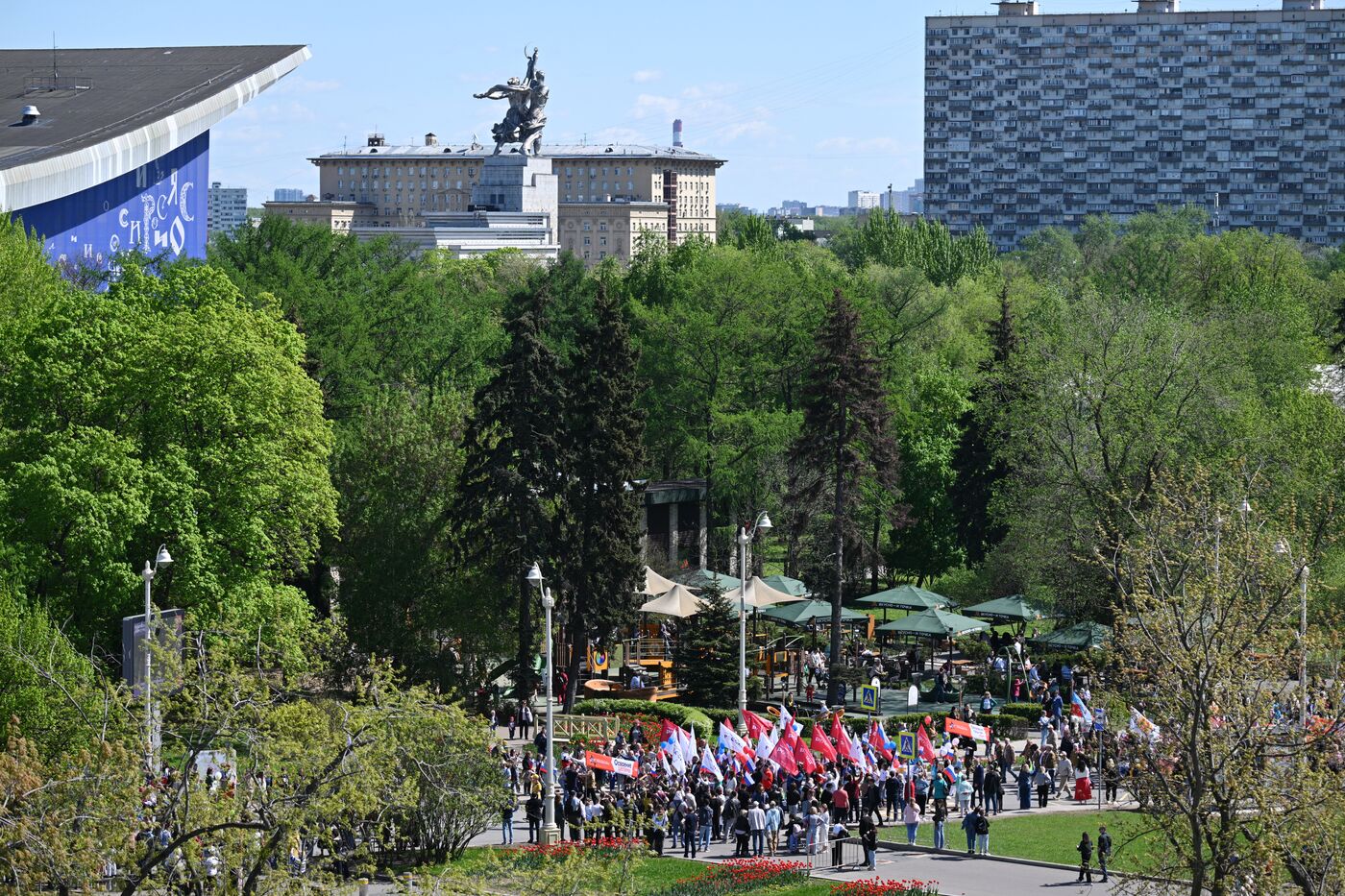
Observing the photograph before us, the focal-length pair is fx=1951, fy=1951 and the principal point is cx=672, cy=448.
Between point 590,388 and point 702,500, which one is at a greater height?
point 590,388

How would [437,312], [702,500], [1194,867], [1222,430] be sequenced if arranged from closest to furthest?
[1194,867] < [1222,430] < [702,500] < [437,312]

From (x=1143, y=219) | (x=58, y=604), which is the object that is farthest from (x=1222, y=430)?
(x=1143, y=219)

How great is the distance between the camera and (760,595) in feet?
173

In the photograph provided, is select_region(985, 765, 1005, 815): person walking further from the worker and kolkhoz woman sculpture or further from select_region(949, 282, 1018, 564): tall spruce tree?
the worker and kolkhoz woman sculpture

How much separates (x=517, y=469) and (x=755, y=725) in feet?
38.8

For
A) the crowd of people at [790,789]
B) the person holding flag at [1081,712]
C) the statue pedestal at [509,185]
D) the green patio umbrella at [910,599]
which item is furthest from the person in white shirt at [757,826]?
the statue pedestal at [509,185]

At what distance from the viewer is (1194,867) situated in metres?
22.2

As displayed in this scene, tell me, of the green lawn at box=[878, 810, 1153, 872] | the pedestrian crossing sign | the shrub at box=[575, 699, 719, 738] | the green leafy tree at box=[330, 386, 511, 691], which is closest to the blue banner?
the green leafy tree at box=[330, 386, 511, 691]

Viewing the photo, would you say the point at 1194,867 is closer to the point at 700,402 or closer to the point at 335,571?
the point at 335,571

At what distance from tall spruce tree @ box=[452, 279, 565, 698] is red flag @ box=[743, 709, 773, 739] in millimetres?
9112

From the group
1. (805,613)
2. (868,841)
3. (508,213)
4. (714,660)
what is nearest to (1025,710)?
(714,660)

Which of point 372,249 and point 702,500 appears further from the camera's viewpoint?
point 372,249

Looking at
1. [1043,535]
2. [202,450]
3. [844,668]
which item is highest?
[202,450]

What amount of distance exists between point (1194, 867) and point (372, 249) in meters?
63.8
